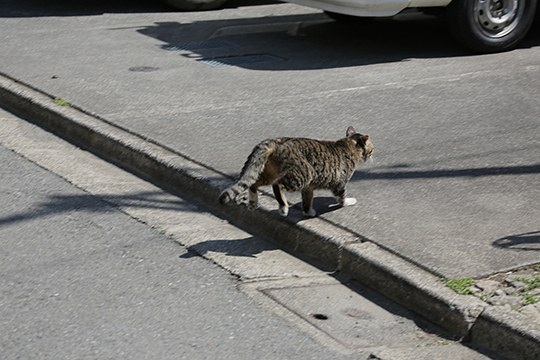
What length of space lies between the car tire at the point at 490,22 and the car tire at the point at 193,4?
3304 mm

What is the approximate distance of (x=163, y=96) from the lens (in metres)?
9.67

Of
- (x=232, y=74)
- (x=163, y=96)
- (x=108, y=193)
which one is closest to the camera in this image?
(x=108, y=193)

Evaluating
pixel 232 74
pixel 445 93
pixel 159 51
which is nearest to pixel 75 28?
pixel 159 51

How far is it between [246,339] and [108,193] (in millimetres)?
2476

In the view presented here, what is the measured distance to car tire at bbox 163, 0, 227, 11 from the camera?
13234mm

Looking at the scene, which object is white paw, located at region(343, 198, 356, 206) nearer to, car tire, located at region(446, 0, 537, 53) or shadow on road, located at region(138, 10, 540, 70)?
shadow on road, located at region(138, 10, 540, 70)

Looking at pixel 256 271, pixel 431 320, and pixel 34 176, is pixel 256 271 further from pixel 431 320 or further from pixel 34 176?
pixel 34 176

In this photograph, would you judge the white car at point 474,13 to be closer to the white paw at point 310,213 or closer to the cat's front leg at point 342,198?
the cat's front leg at point 342,198

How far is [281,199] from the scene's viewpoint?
6801 millimetres

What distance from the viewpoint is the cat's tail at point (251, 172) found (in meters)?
6.53

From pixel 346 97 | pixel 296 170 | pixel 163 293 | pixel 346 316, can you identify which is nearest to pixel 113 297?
pixel 163 293

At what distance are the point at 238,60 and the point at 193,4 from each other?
94.8 inches

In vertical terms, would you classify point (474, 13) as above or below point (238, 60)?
above

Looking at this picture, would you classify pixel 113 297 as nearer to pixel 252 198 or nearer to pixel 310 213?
pixel 252 198
